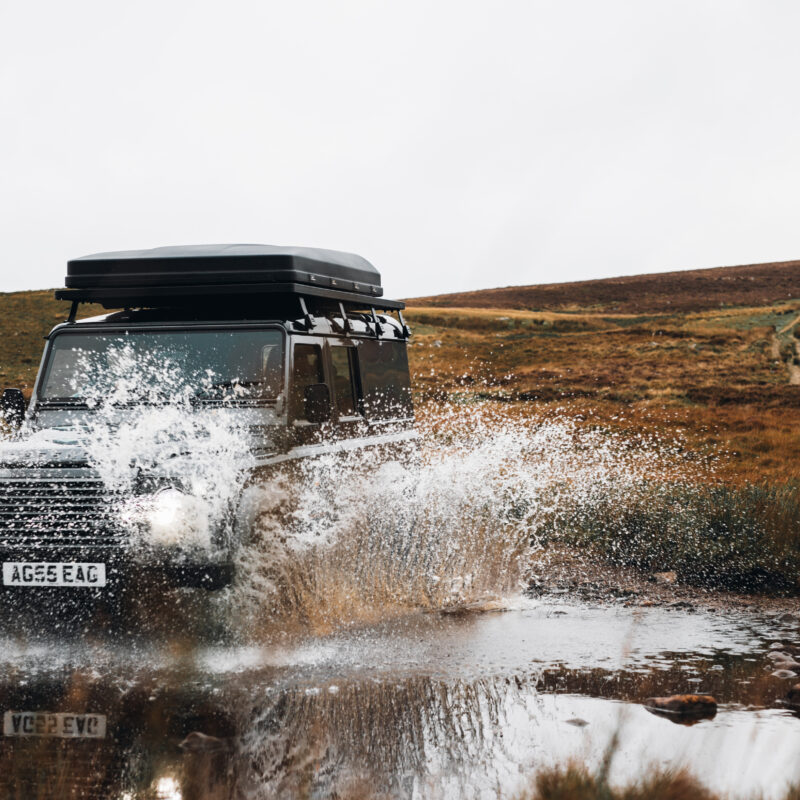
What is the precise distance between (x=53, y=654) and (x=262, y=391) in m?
2.24

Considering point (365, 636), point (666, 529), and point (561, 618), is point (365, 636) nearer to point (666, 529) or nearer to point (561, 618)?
point (561, 618)

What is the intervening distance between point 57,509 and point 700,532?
261 inches

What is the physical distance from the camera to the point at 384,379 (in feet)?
30.5

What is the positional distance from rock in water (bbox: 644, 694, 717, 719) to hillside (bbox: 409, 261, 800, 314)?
64.5 metres

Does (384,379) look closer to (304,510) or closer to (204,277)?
(204,277)

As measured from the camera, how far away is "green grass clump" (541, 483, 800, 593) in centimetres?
902

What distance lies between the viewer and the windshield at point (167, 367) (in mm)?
6984

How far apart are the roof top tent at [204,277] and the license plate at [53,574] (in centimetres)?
262

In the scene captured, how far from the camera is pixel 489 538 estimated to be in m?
9.70

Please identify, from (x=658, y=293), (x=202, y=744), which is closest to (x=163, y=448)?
(x=202, y=744)

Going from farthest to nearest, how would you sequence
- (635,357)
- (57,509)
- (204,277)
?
(635,357)
(204,277)
(57,509)

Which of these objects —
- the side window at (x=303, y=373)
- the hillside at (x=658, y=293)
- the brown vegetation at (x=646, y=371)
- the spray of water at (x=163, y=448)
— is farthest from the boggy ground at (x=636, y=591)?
the hillside at (x=658, y=293)

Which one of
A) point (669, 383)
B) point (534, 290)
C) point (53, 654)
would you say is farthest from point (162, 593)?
point (534, 290)

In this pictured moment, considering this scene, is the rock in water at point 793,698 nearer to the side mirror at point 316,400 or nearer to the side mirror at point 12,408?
the side mirror at point 316,400
